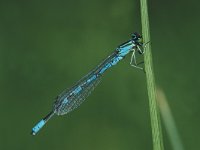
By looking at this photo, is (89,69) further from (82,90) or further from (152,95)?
(152,95)

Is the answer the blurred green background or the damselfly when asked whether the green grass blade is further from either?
the blurred green background

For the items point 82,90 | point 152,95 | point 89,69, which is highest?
point 89,69

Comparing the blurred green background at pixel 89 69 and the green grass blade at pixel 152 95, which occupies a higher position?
the blurred green background at pixel 89 69

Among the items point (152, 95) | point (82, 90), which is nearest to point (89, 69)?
point (82, 90)

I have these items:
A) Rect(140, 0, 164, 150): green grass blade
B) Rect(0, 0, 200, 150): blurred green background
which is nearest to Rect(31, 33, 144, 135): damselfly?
Rect(0, 0, 200, 150): blurred green background

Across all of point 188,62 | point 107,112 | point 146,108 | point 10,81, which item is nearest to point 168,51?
point 188,62

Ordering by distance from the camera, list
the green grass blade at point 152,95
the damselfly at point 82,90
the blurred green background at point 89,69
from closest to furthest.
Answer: the green grass blade at point 152,95 < the damselfly at point 82,90 < the blurred green background at point 89,69

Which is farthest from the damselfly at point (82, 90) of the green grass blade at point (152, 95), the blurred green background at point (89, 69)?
the green grass blade at point (152, 95)

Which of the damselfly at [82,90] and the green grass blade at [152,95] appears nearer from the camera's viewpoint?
the green grass blade at [152,95]

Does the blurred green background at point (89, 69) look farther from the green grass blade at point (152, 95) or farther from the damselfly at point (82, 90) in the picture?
the green grass blade at point (152, 95)
